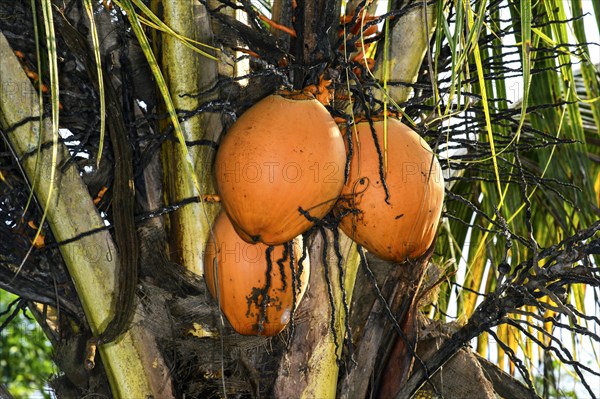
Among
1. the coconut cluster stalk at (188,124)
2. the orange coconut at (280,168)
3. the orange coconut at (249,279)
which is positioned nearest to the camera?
the orange coconut at (280,168)

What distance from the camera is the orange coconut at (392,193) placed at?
1.14 meters

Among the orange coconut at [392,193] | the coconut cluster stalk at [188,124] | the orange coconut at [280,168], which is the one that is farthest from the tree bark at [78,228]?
the orange coconut at [392,193]

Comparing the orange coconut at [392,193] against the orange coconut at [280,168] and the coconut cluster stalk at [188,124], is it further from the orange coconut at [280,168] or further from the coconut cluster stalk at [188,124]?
the coconut cluster stalk at [188,124]

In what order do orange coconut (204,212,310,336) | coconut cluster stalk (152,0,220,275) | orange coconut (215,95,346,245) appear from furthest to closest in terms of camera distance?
coconut cluster stalk (152,0,220,275) < orange coconut (204,212,310,336) < orange coconut (215,95,346,245)

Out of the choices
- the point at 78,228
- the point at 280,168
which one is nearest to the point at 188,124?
the point at 78,228

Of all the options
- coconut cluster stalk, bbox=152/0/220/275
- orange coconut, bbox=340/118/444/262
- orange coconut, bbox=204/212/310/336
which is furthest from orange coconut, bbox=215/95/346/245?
coconut cluster stalk, bbox=152/0/220/275

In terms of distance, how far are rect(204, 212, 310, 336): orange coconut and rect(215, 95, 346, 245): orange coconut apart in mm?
144

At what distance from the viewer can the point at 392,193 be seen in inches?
44.8

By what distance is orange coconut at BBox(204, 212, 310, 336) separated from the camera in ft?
4.21

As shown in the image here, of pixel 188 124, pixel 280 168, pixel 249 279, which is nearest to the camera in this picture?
pixel 280 168

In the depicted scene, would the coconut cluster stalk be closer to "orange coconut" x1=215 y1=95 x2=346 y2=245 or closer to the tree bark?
the tree bark

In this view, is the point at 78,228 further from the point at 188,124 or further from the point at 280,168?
the point at 280,168

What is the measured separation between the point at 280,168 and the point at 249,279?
0.28 m

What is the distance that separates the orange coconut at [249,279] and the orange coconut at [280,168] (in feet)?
0.47
